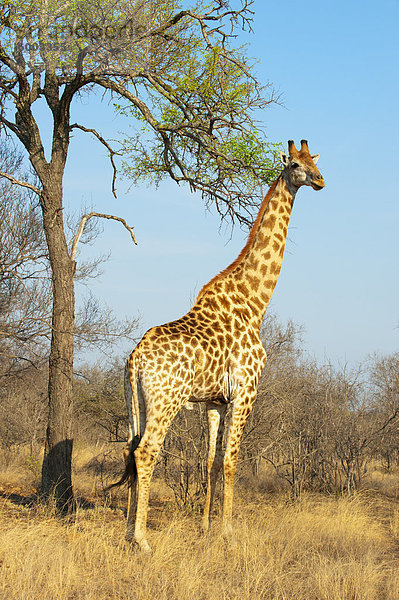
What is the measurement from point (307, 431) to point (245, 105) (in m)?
5.73

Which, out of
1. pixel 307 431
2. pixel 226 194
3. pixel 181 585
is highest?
pixel 226 194

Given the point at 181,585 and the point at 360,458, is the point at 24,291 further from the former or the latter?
the point at 181,585

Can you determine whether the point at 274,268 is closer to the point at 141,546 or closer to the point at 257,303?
the point at 257,303

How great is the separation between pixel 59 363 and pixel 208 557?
4.22 meters

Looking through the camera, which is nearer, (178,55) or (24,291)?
(178,55)

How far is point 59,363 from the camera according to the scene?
29.5 ft

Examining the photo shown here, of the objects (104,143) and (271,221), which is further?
(104,143)

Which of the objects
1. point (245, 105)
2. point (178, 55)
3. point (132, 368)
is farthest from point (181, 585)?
point (178, 55)

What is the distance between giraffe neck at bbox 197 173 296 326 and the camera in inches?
286

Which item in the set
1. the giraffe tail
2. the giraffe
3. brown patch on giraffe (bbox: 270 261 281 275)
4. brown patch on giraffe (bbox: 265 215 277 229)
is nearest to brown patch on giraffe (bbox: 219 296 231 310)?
the giraffe

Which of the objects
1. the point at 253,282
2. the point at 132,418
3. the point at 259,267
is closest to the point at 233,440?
the point at 132,418

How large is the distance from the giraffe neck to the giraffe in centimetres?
1

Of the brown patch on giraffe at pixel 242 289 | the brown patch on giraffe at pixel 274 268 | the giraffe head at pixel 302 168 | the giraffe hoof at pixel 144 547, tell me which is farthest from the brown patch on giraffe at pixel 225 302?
the giraffe hoof at pixel 144 547

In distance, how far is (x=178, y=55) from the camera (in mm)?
10297
